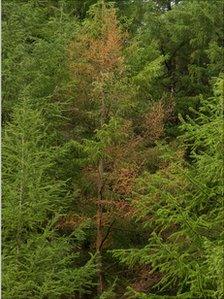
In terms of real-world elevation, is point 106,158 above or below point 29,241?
above

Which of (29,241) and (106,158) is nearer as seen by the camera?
(29,241)

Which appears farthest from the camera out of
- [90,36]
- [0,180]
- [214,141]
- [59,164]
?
[90,36]

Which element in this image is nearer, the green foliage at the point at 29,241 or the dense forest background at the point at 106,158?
the dense forest background at the point at 106,158

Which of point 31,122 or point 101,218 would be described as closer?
point 31,122

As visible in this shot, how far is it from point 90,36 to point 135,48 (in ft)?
4.75

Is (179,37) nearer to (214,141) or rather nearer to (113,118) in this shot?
(113,118)

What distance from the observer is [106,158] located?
14.3 meters

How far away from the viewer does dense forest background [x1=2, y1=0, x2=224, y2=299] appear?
946 cm

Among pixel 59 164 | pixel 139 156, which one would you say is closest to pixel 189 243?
pixel 139 156

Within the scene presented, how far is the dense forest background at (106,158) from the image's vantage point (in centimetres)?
946

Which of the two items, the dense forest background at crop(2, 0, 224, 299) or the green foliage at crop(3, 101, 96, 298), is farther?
the green foliage at crop(3, 101, 96, 298)

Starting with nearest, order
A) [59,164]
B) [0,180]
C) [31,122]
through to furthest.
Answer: [0,180] → [31,122] → [59,164]

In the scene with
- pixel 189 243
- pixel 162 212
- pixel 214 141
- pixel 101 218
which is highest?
pixel 214 141

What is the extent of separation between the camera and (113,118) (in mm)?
13688
